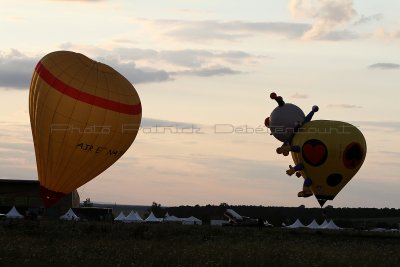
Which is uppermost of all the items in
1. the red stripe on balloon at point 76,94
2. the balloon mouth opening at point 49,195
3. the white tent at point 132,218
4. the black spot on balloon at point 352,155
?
the red stripe on balloon at point 76,94

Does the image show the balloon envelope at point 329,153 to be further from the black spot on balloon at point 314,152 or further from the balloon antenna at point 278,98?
the balloon antenna at point 278,98

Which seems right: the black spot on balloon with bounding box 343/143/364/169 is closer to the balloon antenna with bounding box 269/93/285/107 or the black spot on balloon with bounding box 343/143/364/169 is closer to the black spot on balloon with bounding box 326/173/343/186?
the black spot on balloon with bounding box 326/173/343/186

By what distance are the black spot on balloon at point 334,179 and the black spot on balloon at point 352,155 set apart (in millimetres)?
985

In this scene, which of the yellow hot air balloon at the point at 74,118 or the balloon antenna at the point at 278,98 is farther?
the balloon antenna at the point at 278,98

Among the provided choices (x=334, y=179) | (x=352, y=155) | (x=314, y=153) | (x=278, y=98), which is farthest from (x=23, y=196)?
(x=352, y=155)

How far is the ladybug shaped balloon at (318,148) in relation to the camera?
59.8 meters

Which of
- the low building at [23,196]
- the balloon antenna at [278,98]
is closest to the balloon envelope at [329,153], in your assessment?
the balloon antenna at [278,98]

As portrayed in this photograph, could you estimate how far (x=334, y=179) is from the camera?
6072 centimetres

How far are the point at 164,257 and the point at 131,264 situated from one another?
10.6 ft

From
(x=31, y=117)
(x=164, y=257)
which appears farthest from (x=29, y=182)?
(x=164, y=257)

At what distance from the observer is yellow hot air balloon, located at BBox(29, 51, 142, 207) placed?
5519cm

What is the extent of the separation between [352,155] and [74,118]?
2026 cm

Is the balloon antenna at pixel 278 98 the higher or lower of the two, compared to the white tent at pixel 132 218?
higher

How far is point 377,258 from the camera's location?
119 feet
